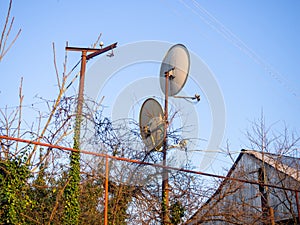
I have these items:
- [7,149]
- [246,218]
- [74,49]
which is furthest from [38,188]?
[246,218]

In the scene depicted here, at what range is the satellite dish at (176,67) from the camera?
7.89 m

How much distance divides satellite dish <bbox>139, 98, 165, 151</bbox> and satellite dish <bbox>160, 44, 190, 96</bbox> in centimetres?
64

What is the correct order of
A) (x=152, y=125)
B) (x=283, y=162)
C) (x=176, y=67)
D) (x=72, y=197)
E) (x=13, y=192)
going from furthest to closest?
(x=283, y=162) → (x=176, y=67) → (x=152, y=125) → (x=72, y=197) → (x=13, y=192)

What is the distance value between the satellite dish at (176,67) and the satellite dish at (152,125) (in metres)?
0.64

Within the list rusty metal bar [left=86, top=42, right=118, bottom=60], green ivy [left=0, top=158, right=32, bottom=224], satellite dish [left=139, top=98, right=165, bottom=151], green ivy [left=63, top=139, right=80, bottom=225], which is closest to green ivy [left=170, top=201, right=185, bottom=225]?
satellite dish [left=139, top=98, right=165, bottom=151]

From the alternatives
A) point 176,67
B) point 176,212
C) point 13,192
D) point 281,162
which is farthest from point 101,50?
point 281,162

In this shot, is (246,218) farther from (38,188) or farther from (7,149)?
(7,149)

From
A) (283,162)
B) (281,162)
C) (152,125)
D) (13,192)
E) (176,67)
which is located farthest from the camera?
(283,162)

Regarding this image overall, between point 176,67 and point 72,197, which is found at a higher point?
point 176,67

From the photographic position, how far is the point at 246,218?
27.5ft

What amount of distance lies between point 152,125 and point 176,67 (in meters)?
1.27

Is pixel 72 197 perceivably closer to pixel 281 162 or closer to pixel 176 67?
pixel 176 67

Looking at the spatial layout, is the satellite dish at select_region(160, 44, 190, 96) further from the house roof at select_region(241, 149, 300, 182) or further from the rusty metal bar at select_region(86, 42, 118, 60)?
the house roof at select_region(241, 149, 300, 182)

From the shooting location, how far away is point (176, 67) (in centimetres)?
808
